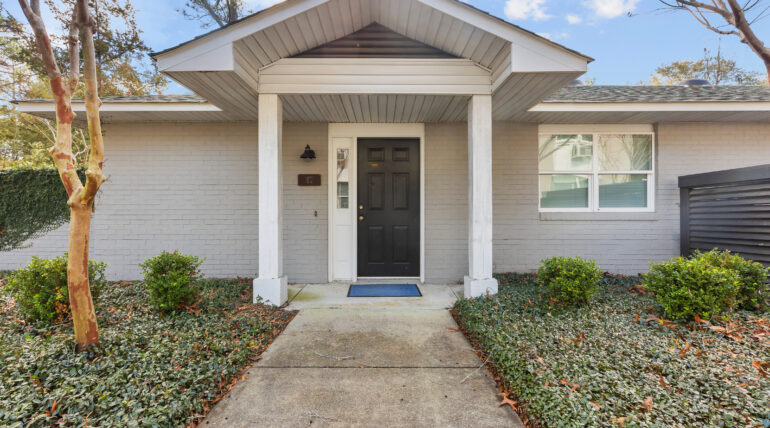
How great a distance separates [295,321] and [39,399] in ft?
6.02

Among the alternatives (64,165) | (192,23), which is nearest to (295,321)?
(64,165)

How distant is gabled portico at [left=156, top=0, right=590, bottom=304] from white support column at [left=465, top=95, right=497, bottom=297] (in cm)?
1

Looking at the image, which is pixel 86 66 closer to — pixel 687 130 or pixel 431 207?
pixel 431 207

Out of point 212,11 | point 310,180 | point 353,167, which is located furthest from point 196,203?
point 212,11

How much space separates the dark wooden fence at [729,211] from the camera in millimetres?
3633

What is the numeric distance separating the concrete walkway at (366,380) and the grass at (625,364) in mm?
244

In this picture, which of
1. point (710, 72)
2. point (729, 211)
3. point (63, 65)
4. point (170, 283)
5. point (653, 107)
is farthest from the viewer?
point (710, 72)

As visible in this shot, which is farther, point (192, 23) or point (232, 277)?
point (192, 23)

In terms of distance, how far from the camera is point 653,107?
168 inches

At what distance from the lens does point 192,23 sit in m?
9.99

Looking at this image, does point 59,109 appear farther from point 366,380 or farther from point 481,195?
point 481,195

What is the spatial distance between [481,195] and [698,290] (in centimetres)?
201

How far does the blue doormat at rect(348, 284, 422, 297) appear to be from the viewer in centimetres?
418

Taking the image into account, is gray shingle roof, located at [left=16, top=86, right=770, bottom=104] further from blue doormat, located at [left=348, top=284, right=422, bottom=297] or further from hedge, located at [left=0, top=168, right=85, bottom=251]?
blue doormat, located at [left=348, top=284, right=422, bottom=297]
